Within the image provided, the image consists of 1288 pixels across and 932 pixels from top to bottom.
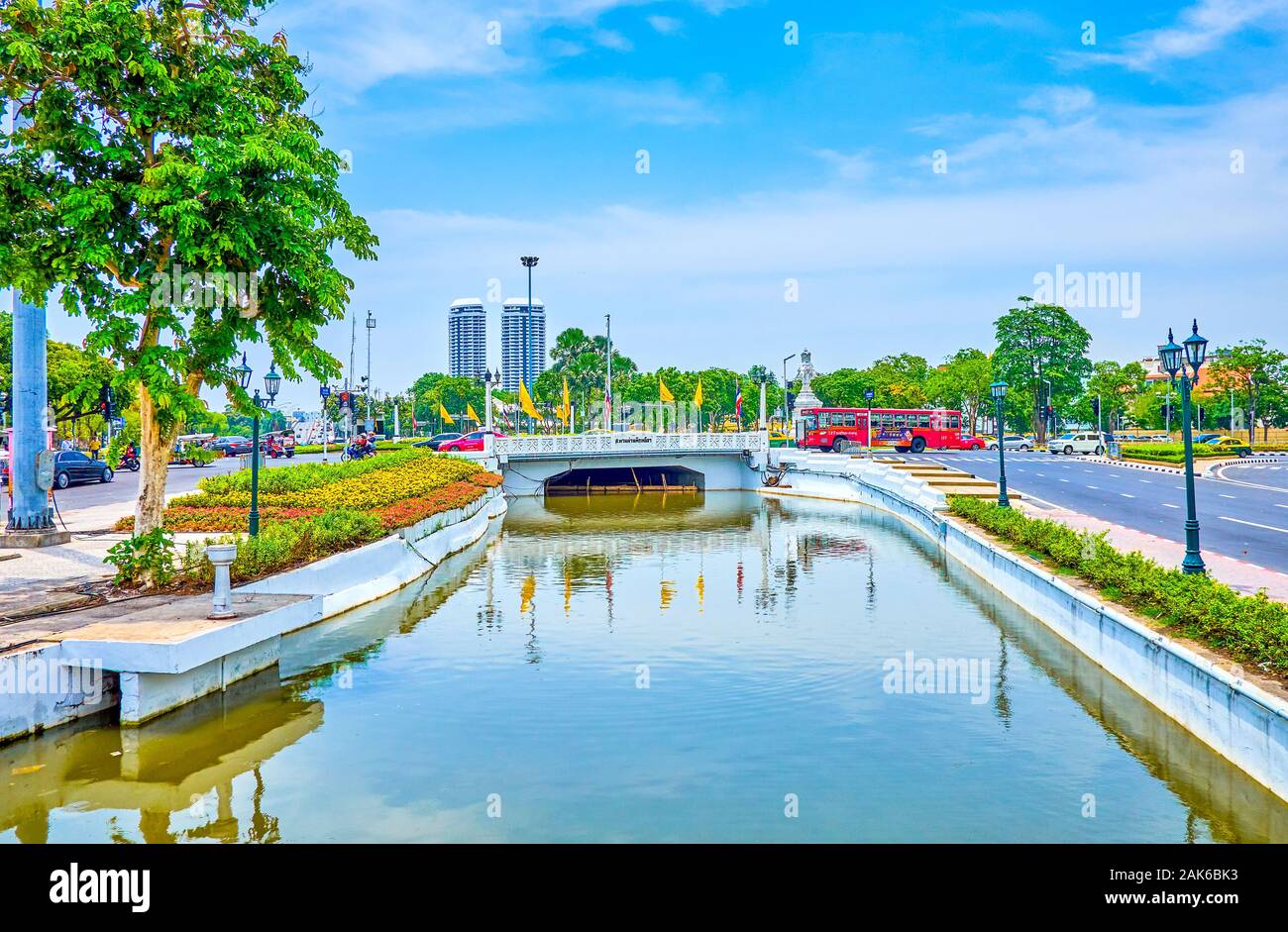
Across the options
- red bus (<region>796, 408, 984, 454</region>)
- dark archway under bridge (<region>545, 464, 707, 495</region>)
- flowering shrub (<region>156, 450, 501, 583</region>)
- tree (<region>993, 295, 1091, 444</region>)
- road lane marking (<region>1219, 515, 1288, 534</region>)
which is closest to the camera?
flowering shrub (<region>156, 450, 501, 583</region>)

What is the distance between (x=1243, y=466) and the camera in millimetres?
50438

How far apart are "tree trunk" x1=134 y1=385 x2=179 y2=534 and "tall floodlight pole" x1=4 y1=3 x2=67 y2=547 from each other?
248 inches

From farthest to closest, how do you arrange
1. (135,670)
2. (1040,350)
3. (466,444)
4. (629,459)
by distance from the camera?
(1040,350) → (466,444) → (629,459) → (135,670)

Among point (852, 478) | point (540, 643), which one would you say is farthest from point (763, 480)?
point (540, 643)

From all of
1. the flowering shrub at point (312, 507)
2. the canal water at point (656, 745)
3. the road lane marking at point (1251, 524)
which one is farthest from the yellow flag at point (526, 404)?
the road lane marking at point (1251, 524)

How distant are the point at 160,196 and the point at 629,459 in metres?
38.5

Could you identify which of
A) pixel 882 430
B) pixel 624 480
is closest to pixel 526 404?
pixel 624 480

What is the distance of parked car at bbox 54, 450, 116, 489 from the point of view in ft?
126

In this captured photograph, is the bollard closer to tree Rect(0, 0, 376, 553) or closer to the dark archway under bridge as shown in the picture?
tree Rect(0, 0, 376, 553)

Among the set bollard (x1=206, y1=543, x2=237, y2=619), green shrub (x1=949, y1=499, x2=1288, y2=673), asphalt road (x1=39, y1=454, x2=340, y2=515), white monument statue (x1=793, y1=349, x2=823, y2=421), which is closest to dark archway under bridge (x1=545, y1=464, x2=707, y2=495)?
white monument statue (x1=793, y1=349, x2=823, y2=421)

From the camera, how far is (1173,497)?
108 ft

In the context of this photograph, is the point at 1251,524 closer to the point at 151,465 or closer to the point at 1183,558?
the point at 1183,558

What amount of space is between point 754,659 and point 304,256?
983 centimetres
